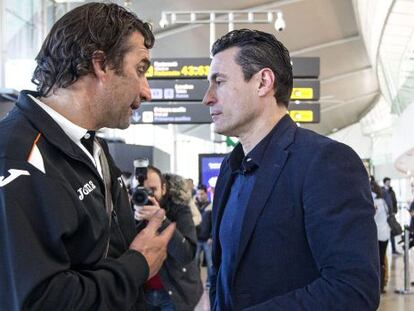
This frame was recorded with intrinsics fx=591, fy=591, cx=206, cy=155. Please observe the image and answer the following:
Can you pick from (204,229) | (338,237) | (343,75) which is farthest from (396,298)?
(343,75)

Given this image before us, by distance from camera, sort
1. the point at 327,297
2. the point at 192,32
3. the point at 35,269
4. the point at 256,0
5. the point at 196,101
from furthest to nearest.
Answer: the point at 192,32
the point at 256,0
the point at 196,101
the point at 327,297
the point at 35,269

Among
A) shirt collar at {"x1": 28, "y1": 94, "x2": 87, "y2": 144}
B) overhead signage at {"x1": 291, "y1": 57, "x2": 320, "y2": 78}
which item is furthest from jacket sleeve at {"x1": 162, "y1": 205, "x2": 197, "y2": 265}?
overhead signage at {"x1": 291, "y1": 57, "x2": 320, "y2": 78}

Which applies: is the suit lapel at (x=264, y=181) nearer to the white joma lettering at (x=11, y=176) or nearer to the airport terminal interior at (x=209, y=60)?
the white joma lettering at (x=11, y=176)

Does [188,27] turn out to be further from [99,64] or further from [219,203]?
[99,64]

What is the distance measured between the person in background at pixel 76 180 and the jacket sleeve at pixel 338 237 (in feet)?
1.57

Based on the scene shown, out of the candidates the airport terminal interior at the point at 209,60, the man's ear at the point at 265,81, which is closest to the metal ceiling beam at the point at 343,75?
the airport terminal interior at the point at 209,60

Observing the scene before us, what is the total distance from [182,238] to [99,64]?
243 centimetres

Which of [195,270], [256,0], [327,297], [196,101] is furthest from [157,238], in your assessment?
[256,0]

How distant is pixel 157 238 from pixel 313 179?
1.74 feet

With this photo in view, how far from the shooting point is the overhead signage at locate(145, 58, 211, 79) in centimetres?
1061

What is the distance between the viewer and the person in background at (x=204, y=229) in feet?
30.7

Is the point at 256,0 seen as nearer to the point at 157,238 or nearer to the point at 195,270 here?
the point at 195,270

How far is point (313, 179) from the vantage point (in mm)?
1773

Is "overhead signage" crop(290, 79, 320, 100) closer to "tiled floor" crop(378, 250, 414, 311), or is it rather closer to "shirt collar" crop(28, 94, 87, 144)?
"tiled floor" crop(378, 250, 414, 311)
